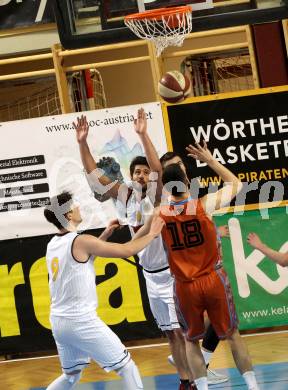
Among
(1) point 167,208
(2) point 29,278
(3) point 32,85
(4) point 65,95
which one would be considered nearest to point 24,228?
(2) point 29,278

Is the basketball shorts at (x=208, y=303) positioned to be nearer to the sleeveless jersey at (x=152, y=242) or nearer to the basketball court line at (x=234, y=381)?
the sleeveless jersey at (x=152, y=242)

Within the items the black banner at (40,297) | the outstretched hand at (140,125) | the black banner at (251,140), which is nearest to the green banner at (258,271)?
the black banner at (251,140)

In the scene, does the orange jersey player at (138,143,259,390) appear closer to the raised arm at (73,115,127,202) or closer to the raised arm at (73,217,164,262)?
the raised arm at (73,217,164,262)

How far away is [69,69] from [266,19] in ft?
10.0

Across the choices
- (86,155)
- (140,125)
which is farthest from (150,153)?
(86,155)

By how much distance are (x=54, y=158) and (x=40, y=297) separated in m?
1.77

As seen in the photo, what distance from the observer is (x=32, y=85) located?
60.1 feet

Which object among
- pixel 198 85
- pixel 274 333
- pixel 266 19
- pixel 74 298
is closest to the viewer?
pixel 74 298

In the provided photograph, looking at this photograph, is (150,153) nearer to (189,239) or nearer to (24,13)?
(189,239)

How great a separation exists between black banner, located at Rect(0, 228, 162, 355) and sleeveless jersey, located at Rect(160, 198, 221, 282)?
3673 millimetres

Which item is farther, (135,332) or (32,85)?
(32,85)

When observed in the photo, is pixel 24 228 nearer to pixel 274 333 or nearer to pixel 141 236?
pixel 274 333

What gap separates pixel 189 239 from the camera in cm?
752

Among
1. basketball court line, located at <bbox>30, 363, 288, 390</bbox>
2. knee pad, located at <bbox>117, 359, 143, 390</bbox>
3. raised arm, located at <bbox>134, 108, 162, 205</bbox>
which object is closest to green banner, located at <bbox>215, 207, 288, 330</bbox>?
basketball court line, located at <bbox>30, 363, 288, 390</bbox>
